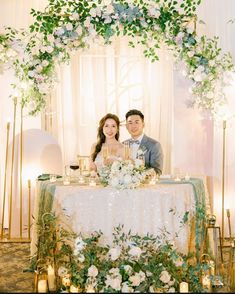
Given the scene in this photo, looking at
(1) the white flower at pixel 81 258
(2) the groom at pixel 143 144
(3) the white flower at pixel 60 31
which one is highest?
(3) the white flower at pixel 60 31

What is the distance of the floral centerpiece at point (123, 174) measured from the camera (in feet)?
14.8

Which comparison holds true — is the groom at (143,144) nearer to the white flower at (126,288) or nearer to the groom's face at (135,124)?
the groom's face at (135,124)

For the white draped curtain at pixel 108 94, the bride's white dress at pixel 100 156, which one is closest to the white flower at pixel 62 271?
the bride's white dress at pixel 100 156

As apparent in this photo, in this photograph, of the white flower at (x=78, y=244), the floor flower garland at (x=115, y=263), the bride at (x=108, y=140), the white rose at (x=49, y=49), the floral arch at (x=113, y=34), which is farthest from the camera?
the bride at (x=108, y=140)

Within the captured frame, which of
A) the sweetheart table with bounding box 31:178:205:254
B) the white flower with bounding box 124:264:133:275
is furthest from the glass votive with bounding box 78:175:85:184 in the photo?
the white flower with bounding box 124:264:133:275

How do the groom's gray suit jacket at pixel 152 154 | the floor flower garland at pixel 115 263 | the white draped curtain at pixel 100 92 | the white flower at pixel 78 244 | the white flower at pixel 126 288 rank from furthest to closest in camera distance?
the white draped curtain at pixel 100 92 → the groom's gray suit jacket at pixel 152 154 → the white flower at pixel 78 244 → the floor flower garland at pixel 115 263 → the white flower at pixel 126 288

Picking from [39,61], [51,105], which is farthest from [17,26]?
[39,61]

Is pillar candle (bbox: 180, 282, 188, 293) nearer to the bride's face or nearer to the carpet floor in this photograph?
the carpet floor

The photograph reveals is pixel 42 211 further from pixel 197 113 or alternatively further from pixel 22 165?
pixel 197 113

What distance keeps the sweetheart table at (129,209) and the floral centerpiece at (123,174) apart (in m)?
0.06

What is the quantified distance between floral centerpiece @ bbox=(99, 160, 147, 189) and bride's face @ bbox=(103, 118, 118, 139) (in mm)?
934

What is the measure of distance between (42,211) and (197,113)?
2.77m

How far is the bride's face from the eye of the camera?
18.3ft

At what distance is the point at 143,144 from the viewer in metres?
5.75
